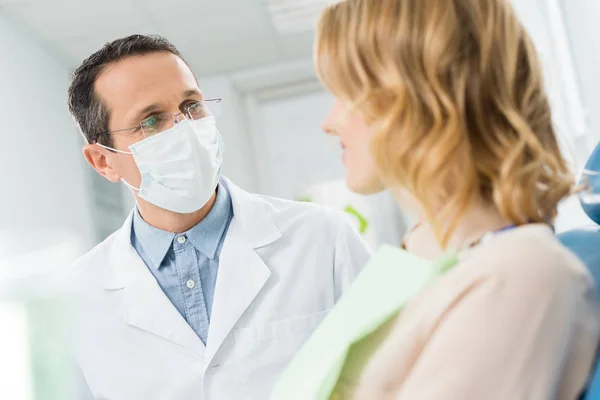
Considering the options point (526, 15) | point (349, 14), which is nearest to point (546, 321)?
point (349, 14)

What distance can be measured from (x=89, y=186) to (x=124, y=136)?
2.31 meters

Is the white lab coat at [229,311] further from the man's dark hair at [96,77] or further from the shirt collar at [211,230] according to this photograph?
the man's dark hair at [96,77]

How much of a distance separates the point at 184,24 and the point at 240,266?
244 centimetres

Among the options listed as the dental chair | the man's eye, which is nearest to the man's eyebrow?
the man's eye

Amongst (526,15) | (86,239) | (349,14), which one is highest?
(349,14)

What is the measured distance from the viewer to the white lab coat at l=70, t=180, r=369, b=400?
1.47m

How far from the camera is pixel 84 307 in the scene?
5.25 ft

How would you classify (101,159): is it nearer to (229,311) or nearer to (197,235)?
(197,235)

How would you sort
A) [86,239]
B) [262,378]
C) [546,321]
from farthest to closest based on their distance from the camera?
[86,239] < [262,378] < [546,321]

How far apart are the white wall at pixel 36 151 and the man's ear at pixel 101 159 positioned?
1271mm

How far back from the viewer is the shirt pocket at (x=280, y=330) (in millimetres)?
1501

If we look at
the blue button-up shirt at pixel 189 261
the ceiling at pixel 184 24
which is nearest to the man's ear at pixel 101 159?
the blue button-up shirt at pixel 189 261

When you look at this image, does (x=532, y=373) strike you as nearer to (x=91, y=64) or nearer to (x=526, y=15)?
(x=526, y=15)

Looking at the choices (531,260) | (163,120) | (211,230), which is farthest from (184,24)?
(531,260)
